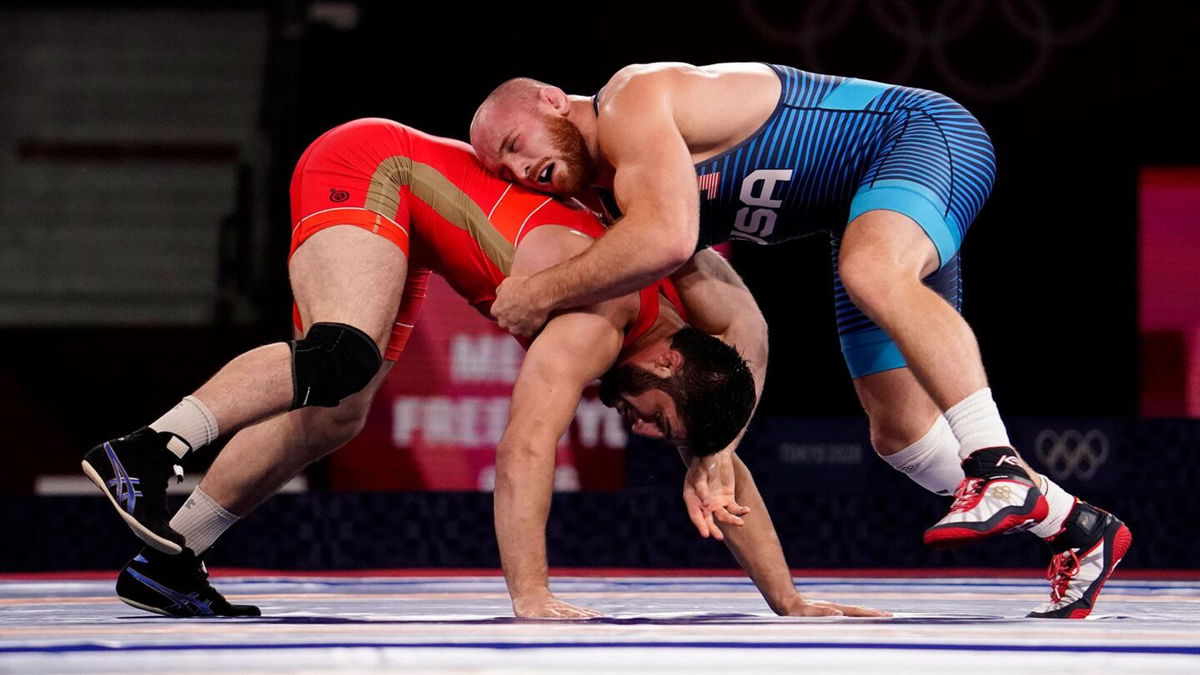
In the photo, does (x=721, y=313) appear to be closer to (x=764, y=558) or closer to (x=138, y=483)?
(x=764, y=558)

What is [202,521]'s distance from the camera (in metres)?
2.69

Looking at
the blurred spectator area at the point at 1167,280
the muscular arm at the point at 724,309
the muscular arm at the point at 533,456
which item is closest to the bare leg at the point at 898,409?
the muscular arm at the point at 724,309

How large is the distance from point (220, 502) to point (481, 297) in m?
0.61

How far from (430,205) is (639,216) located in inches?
18.5

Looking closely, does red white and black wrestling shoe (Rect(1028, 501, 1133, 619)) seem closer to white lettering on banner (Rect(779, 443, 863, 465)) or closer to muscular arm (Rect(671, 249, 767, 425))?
muscular arm (Rect(671, 249, 767, 425))

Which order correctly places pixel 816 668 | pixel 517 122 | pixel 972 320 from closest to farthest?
pixel 816 668 → pixel 517 122 → pixel 972 320

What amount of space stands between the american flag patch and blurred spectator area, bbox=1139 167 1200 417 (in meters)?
3.35

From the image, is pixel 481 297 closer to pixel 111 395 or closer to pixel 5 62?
pixel 111 395

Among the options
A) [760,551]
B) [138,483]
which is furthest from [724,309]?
[138,483]

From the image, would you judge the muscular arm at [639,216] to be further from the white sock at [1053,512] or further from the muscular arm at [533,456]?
the white sock at [1053,512]

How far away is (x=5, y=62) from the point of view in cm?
742

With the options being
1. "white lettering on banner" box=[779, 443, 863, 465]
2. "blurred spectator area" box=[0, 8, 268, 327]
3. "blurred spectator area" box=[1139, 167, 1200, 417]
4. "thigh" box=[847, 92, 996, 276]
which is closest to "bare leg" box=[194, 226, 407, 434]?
"thigh" box=[847, 92, 996, 276]

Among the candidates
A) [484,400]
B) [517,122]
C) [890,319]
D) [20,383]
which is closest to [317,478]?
[484,400]

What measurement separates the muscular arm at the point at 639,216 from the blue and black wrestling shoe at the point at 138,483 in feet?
2.17
